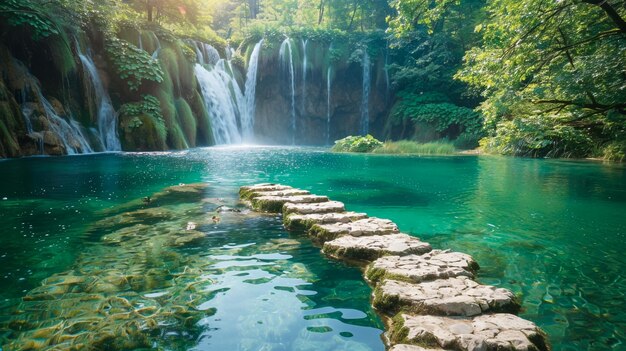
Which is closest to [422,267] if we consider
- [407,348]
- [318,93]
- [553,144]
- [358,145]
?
[407,348]

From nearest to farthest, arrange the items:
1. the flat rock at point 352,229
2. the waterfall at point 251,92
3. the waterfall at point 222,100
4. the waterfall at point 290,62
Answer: the flat rock at point 352,229 → the waterfall at point 222,100 → the waterfall at point 251,92 → the waterfall at point 290,62

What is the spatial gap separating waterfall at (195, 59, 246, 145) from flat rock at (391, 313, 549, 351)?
23.9m

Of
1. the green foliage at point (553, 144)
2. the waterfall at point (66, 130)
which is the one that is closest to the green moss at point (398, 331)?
the green foliage at point (553, 144)

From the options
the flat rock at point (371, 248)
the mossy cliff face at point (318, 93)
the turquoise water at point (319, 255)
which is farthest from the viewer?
the mossy cliff face at point (318, 93)

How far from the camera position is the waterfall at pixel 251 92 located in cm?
2996

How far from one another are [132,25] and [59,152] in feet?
28.7

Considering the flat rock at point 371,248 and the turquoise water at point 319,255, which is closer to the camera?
the turquoise water at point 319,255

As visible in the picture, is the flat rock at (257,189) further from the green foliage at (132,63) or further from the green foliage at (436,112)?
the green foliage at (436,112)

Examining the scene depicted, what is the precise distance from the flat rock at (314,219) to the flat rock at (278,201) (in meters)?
1.01

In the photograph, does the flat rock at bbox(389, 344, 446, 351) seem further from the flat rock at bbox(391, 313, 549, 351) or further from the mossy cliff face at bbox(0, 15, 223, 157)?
the mossy cliff face at bbox(0, 15, 223, 157)

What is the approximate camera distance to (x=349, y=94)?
34.1 m

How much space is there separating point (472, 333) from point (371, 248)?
1.90 metres

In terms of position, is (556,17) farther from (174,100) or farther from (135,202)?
(174,100)

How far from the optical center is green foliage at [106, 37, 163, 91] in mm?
19859
